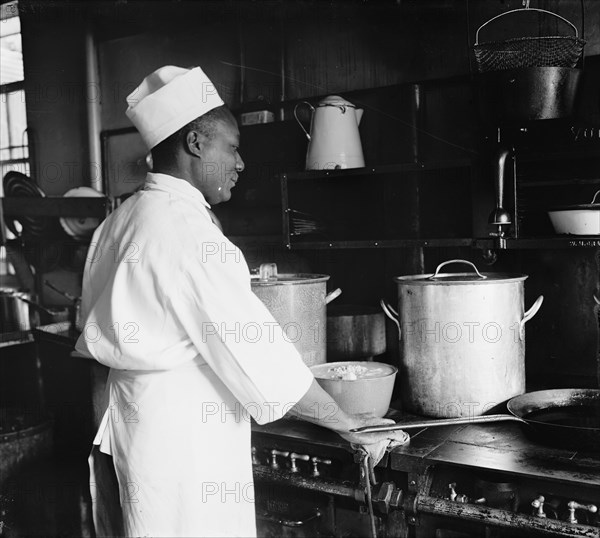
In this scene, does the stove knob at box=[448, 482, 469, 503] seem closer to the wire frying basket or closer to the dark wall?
the dark wall

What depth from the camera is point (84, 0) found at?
453cm

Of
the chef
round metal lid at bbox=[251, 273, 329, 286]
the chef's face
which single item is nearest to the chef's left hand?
the chef

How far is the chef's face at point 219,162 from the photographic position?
197 centimetres

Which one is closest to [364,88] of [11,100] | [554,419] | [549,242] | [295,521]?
[549,242]

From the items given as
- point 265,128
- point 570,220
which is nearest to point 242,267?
point 570,220

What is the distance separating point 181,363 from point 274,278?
0.89m

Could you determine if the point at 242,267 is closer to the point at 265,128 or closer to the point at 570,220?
the point at 570,220

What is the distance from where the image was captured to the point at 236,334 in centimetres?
175

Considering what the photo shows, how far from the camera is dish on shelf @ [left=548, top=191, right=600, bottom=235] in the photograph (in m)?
2.23

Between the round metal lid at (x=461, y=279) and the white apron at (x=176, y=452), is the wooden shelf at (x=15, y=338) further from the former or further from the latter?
the round metal lid at (x=461, y=279)

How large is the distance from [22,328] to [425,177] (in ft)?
8.33

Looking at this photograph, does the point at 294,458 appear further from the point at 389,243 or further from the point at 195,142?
the point at 195,142

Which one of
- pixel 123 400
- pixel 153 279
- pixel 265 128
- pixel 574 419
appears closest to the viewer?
pixel 153 279

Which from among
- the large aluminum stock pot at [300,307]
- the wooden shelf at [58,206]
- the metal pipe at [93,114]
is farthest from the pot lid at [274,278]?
the metal pipe at [93,114]
